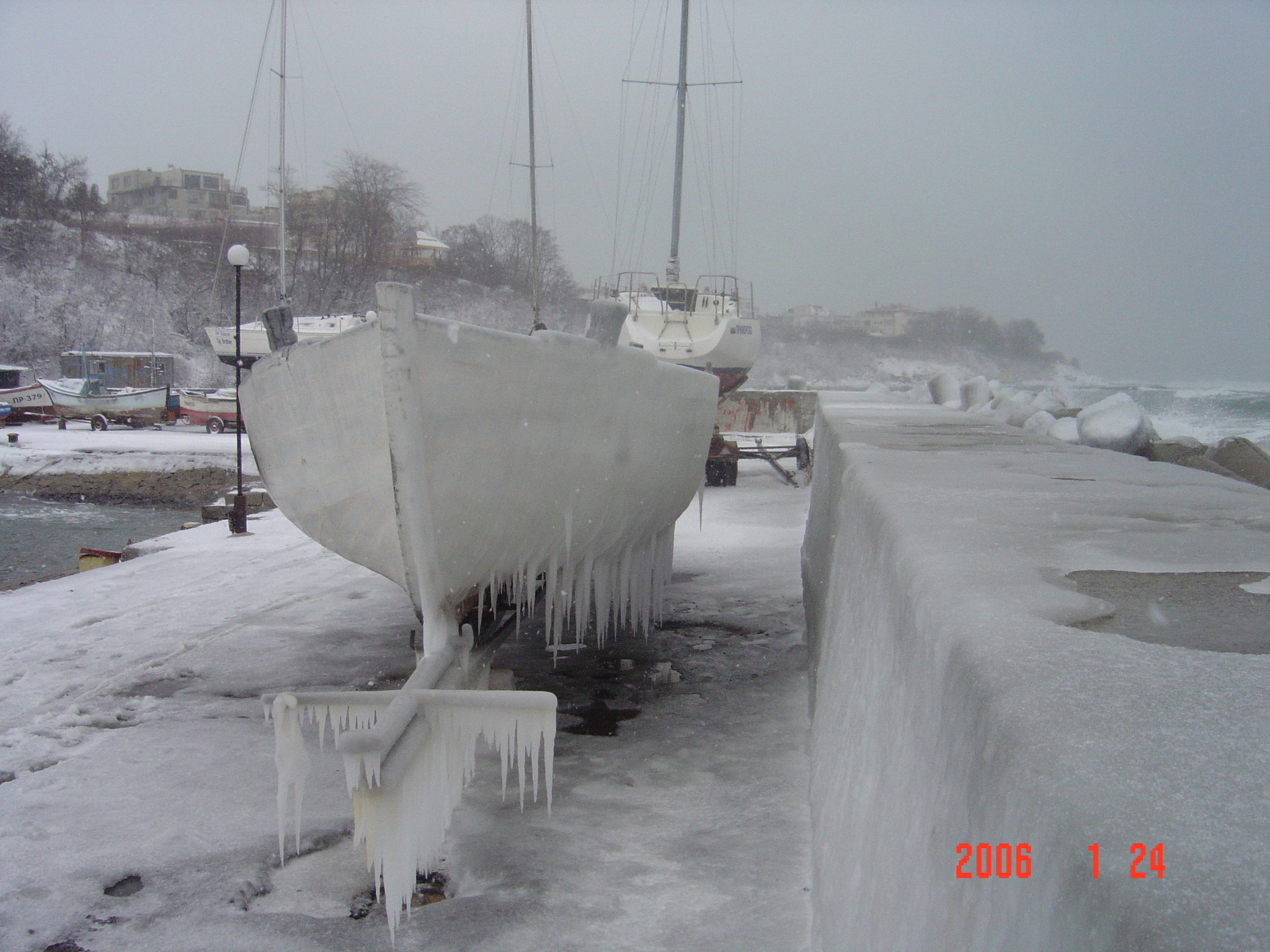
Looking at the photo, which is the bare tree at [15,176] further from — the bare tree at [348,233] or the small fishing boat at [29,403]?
the small fishing boat at [29,403]

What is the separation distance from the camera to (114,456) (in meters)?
20.8

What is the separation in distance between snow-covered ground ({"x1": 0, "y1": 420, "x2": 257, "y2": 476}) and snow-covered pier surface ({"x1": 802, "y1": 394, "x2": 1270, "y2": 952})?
19489 mm

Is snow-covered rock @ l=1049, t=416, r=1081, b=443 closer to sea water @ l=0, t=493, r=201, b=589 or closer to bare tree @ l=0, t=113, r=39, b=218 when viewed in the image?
sea water @ l=0, t=493, r=201, b=589

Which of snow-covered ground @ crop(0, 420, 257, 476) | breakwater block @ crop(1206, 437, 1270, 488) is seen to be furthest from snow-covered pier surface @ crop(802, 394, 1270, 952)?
snow-covered ground @ crop(0, 420, 257, 476)

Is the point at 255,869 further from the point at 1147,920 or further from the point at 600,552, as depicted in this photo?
the point at 1147,920

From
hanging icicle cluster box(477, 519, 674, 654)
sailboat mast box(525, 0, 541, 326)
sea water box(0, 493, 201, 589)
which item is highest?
sailboat mast box(525, 0, 541, 326)

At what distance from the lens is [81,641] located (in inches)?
201

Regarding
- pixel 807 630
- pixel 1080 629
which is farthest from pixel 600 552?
pixel 1080 629

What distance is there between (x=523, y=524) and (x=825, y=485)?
2159 mm

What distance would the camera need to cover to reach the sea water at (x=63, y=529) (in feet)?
45.2

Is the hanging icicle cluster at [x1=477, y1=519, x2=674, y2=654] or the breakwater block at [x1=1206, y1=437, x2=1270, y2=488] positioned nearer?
the hanging icicle cluster at [x1=477, y1=519, x2=674, y2=654]

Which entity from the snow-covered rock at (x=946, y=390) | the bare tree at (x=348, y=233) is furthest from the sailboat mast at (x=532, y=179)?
the bare tree at (x=348, y=233)

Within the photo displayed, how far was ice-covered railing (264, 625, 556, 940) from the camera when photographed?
7.86 feet

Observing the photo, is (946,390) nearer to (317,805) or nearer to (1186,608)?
(317,805)
